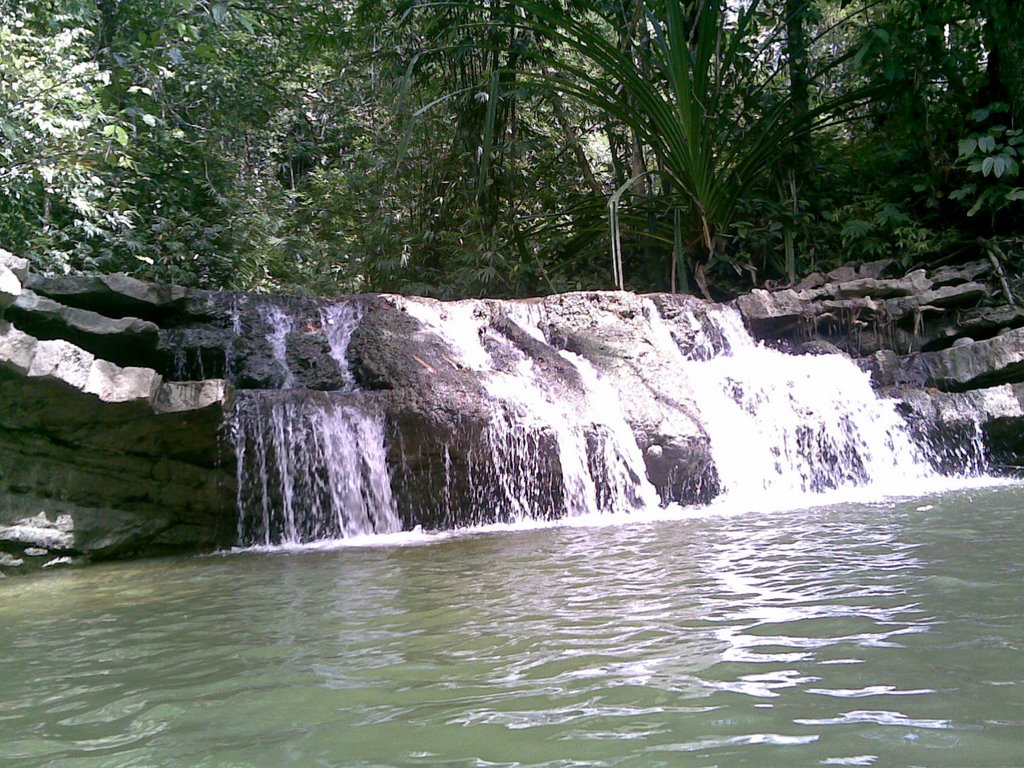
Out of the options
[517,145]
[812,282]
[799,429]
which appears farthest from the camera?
[517,145]

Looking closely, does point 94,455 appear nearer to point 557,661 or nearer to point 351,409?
point 351,409

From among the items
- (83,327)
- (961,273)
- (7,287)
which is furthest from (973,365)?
(7,287)

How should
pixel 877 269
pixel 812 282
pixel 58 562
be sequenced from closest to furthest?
pixel 58 562
pixel 812 282
pixel 877 269

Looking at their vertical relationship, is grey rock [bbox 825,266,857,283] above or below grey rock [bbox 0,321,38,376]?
above

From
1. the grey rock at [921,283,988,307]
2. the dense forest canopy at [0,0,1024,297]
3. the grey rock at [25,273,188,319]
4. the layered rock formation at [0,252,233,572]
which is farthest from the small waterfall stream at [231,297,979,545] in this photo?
the dense forest canopy at [0,0,1024,297]

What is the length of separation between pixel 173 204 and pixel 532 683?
1161cm

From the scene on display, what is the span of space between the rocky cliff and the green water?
5.29 feet

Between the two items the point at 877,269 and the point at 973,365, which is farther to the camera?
the point at 877,269

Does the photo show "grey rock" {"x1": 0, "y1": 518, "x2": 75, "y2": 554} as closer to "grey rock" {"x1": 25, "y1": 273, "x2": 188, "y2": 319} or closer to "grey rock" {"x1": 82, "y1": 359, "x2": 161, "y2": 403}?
"grey rock" {"x1": 82, "y1": 359, "x2": 161, "y2": 403}

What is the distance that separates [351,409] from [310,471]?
1.73 ft

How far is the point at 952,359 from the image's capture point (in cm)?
860

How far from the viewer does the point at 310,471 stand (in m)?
6.50

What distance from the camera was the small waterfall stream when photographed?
6.47 metres

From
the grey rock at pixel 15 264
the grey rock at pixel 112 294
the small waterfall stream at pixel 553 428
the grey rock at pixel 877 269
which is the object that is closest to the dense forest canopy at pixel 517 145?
the grey rock at pixel 877 269
